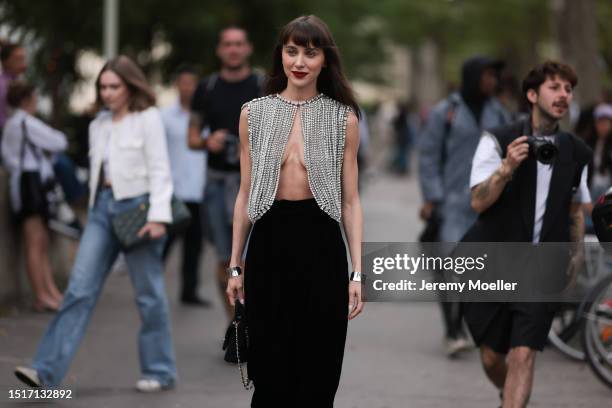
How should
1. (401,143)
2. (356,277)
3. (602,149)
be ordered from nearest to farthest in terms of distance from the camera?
1. (356,277)
2. (602,149)
3. (401,143)

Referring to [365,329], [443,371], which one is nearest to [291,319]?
[443,371]

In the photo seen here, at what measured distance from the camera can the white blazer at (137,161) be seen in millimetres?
7098

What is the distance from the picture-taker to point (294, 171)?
4.92 meters

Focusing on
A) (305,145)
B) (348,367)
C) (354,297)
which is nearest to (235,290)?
(354,297)

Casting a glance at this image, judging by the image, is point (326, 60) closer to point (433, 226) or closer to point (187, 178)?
point (433, 226)

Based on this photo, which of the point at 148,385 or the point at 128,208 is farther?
the point at 148,385

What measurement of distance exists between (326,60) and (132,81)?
2.37 meters

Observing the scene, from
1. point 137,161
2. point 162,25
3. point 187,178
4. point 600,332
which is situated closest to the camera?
point 137,161

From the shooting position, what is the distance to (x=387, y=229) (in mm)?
18188

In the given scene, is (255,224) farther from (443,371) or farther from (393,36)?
(393,36)

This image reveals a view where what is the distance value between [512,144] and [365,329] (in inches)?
174

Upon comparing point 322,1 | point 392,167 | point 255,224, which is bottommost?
point 392,167

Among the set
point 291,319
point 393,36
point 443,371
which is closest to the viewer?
point 291,319

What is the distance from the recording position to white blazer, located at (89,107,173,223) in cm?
710
